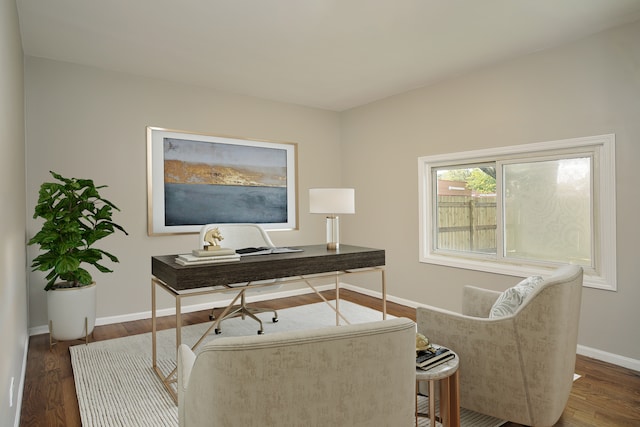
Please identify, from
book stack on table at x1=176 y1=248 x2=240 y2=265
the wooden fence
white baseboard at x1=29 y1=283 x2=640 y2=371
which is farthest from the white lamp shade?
the wooden fence

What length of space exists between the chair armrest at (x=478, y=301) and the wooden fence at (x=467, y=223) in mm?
1407

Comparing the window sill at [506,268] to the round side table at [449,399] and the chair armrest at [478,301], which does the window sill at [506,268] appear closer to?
the chair armrest at [478,301]

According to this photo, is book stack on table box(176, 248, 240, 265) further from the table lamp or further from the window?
the window

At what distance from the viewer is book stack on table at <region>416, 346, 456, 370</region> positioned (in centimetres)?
160

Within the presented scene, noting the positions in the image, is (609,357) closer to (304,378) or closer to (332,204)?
(332,204)

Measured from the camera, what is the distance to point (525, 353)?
1790 mm

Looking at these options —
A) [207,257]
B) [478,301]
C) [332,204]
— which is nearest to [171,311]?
[207,257]

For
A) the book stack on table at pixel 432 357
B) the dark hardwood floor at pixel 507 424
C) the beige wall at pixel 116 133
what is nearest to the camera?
the book stack on table at pixel 432 357

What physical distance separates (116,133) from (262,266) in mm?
2292

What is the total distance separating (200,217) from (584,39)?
383cm

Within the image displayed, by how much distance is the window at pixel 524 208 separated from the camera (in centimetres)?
298

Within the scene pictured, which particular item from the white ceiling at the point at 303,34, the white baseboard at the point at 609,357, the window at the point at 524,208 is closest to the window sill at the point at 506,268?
the window at the point at 524,208

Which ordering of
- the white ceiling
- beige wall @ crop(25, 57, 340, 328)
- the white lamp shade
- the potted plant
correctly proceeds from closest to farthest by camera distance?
the white ceiling, the potted plant, the white lamp shade, beige wall @ crop(25, 57, 340, 328)

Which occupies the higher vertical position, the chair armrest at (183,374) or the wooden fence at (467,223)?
the wooden fence at (467,223)
